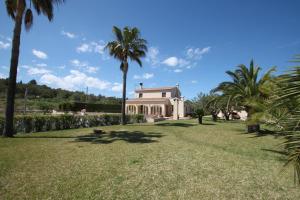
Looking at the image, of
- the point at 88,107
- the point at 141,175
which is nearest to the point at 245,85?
the point at 141,175

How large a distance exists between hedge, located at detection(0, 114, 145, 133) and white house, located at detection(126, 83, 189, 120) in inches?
605

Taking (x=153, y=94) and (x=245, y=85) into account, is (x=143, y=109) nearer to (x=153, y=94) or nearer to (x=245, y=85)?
(x=153, y=94)

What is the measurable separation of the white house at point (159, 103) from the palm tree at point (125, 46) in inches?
642

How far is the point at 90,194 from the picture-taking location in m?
3.91

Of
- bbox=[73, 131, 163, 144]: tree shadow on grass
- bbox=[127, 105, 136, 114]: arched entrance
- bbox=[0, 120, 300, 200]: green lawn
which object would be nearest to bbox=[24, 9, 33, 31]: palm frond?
bbox=[73, 131, 163, 144]: tree shadow on grass

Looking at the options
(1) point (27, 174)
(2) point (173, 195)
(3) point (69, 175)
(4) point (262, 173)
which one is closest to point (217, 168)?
(4) point (262, 173)

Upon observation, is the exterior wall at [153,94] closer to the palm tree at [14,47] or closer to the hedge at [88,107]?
the hedge at [88,107]

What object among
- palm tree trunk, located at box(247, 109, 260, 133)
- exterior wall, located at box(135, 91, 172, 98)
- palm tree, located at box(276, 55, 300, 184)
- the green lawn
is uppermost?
exterior wall, located at box(135, 91, 172, 98)

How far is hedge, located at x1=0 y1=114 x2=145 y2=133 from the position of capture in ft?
40.4

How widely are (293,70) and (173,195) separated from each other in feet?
11.1

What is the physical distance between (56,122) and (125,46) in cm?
1021

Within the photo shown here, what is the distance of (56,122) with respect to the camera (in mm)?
14828

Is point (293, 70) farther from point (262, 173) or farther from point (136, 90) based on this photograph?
point (136, 90)

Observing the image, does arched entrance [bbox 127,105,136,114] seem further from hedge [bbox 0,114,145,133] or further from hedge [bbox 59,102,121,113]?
hedge [bbox 0,114,145,133]
